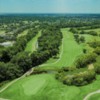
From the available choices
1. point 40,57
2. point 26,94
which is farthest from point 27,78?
point 40,57

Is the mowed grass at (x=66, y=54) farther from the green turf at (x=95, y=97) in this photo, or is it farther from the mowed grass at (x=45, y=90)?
the green turf at (x=95, y=97)

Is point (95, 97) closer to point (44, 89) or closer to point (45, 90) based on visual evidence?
point (45, 90)

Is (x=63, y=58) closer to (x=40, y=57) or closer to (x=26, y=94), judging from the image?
(x=40, y=57)

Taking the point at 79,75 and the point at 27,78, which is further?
the point at 27,78

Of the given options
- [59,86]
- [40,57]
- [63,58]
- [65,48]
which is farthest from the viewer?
[65,48]

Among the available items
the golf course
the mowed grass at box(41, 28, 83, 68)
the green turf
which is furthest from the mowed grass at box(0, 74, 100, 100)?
the mowed grass at box(41, 28, 83, 68)

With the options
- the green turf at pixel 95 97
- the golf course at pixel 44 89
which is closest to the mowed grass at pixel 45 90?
the golf course at pixel 44 89
